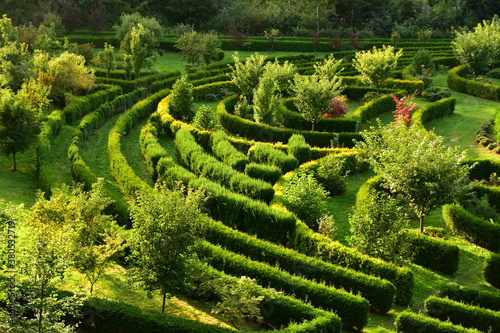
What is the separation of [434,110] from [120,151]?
2324 cm

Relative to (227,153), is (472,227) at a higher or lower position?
lower

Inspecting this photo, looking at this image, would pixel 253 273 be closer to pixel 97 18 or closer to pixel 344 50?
pixel 344 50

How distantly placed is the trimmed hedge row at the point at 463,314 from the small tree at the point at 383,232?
2577 mm

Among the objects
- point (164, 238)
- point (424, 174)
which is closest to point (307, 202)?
point (424, 174)

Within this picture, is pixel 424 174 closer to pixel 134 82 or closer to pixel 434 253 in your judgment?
pixel 434 253

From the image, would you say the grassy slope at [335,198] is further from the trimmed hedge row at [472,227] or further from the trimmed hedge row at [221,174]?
the trimmed hedge row at [221,174]

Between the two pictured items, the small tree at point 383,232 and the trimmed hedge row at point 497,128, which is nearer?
the small tree at point 383,232

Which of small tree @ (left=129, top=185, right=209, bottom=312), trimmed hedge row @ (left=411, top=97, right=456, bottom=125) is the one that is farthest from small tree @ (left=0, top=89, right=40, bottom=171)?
trimmed hedge row @ (left=411, top=97, right=456, bottom=125)

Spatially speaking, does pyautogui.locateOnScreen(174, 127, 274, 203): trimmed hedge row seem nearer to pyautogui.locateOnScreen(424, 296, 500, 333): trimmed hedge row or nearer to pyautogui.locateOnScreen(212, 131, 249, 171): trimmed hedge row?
pyautogui.locateOnScreen(212, 131, 249, 171): trimmed hedge row

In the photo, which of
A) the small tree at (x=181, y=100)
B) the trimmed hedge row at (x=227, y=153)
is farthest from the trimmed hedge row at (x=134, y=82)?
the trimmed hedge row at (x=227, y=153)

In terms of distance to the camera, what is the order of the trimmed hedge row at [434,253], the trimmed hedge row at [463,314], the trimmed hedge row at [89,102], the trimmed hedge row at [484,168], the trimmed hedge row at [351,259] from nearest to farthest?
1. the trimmed hedge row at [463,314]
2. the trimmed hedge row at [351,259]
3. the trimmed hedge row at [434,253]
4. the trimmed hedge row at [484,168]
5. the trimmed hedge row at [89,102]

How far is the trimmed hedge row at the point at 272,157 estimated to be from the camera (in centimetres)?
3050

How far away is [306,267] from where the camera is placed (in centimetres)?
2055

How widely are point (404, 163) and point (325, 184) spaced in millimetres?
6074
